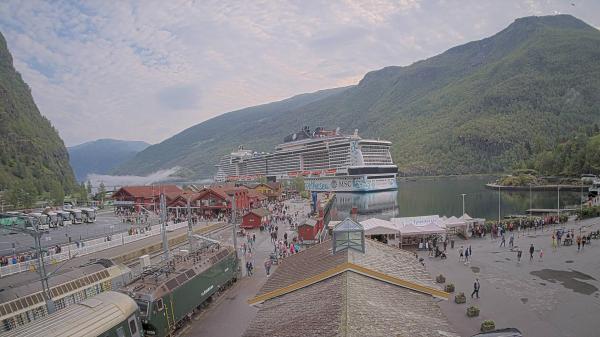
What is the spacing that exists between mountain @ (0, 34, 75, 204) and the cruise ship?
1937 inches

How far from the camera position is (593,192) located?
51469 mm

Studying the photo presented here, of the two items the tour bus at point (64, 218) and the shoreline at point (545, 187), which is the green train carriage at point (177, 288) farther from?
the shoreline at point (545, 187)

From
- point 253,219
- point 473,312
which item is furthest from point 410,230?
point 253,219

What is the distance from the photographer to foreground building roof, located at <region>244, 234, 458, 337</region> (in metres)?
5.71

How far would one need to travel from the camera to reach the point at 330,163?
91.1m

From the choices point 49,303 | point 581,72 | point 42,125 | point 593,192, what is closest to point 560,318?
point 49,303

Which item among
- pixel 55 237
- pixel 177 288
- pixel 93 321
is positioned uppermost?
pixel 93 321

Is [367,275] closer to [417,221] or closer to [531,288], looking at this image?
[531,288]

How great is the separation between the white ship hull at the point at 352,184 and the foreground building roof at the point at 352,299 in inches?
2767

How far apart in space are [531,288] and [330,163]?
76.5 metres

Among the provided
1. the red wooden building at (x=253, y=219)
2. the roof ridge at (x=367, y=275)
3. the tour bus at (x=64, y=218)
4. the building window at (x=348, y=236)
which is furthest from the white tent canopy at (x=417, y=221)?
the tour bus at (x=64, y=218)

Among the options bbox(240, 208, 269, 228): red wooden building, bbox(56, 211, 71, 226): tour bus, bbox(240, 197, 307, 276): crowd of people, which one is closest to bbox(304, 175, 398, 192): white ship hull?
bbox(240, 197, 307, 276): crowd of people

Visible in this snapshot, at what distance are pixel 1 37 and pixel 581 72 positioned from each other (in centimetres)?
21778

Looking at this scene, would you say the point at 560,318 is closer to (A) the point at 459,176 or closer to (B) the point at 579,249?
(B) the point at 579,249
